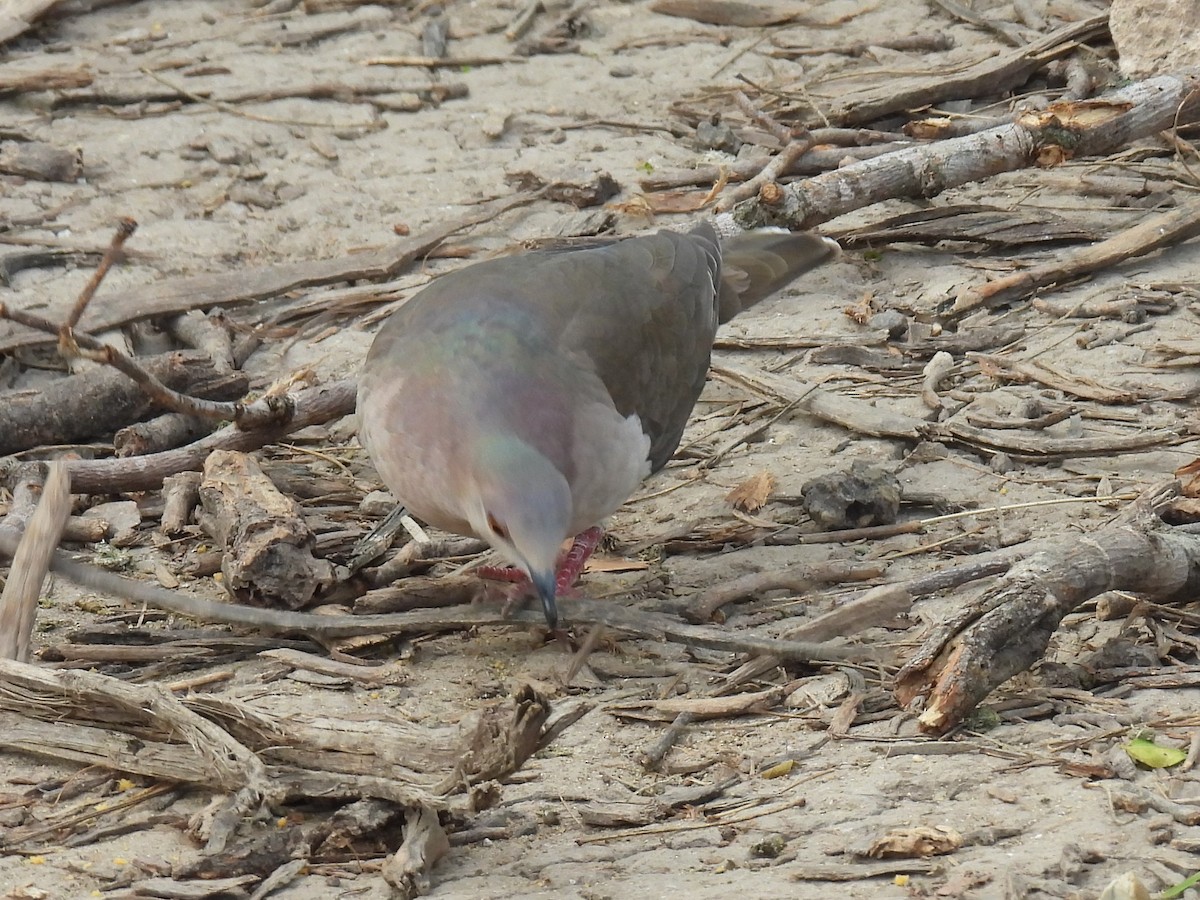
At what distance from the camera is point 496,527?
11.9ft

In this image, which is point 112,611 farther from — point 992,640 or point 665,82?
point 665,82

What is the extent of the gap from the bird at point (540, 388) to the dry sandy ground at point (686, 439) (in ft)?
1.54

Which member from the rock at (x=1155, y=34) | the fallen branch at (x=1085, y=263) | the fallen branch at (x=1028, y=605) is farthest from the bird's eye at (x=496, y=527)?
the rock at (x=1155, y=34)

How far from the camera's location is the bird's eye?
3.60m

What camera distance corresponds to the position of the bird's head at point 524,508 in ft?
11.6

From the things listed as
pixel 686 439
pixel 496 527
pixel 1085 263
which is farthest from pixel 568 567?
pixel 1085 263

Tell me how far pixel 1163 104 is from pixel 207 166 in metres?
4.28

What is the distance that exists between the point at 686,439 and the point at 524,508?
6.35 ft

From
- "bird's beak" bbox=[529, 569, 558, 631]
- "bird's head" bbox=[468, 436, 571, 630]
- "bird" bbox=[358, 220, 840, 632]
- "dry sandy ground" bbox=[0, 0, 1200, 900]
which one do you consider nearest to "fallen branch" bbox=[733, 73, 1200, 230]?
"dry sandy ground" bbox=[0, 0, 1200, 900]

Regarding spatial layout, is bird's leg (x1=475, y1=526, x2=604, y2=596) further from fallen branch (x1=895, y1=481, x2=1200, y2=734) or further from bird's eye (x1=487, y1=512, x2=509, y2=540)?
fallen branch (x1=895, y1=481, x2=1200, y2=734)

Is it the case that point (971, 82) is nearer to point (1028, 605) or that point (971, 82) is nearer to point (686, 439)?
point (686, 439)

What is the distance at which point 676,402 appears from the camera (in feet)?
15.2

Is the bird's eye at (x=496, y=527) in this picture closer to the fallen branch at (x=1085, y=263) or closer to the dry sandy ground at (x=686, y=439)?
the dry sandy ground at (x=686, y=439)

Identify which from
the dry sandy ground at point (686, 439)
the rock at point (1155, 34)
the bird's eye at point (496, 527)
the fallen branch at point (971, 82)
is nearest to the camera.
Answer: the dry sandy ground at point (686, 439)
